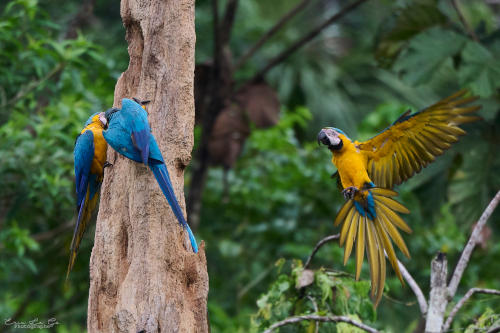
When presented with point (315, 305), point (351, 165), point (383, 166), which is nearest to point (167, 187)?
point (315, 305)

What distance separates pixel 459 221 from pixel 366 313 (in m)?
1.79

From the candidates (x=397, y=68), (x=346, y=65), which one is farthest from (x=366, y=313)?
(x=346, y=65)

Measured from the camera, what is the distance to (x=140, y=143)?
7.48 feet

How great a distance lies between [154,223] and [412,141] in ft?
4.75

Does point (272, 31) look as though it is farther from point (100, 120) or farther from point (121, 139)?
point (121, 139)

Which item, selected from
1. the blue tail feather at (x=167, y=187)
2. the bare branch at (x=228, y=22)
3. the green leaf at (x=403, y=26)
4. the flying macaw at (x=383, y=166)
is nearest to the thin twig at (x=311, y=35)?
the green leaf at (x=403, y=26)

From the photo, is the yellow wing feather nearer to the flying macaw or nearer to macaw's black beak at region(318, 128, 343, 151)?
the flying macaw

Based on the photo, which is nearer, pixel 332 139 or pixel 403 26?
pixel 332 139

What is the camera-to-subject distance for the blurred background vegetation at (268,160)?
13.1 feet

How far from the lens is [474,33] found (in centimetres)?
460

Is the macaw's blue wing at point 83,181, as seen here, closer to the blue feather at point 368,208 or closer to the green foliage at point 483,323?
the blue feather at point 368,208

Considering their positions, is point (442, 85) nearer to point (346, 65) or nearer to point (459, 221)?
point (459, 221)

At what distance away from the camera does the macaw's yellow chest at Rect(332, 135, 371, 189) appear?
308 centimetres

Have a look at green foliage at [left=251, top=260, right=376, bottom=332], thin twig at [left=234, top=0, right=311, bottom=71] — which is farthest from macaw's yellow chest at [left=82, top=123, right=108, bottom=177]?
thin twig at [left=234, top=0, right=311, bottom=71]
